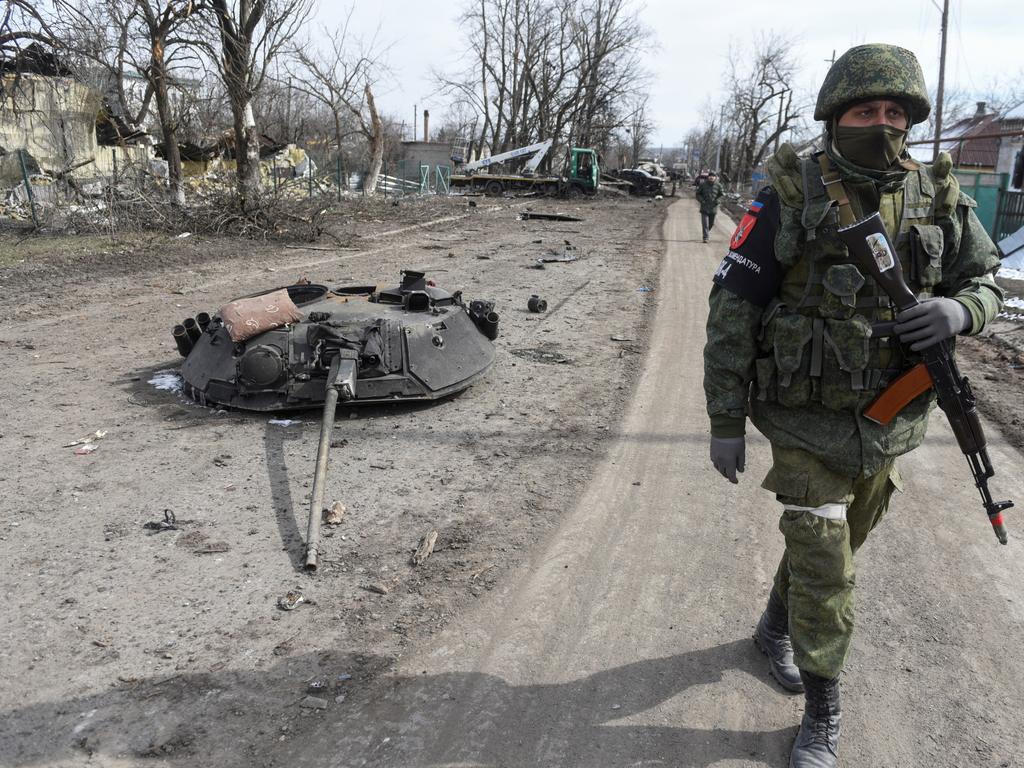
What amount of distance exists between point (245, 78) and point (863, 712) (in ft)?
61.5

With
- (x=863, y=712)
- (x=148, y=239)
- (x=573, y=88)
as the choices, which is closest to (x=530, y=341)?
(x=863, y=712)

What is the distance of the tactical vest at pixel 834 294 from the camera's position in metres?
2.27

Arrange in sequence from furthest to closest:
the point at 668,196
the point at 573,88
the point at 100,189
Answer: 1. the point at 573,88
2. the point at 668,196
3. the point at 100,189

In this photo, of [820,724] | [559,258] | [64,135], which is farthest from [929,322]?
[64,135]

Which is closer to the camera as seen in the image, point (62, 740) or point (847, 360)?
point (847, 360)

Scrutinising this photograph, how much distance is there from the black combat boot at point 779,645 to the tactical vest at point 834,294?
0.95 meters

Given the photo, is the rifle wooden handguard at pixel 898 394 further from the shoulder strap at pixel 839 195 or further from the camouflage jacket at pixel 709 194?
the camouflage jacket at pixel 709 194

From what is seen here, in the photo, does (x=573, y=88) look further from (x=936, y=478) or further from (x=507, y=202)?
(x=936, y=478)

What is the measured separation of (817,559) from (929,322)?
0.79m

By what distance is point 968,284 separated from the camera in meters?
2.41

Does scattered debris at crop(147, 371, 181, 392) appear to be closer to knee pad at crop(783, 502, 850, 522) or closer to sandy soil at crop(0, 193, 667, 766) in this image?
sandy soil at crop(0, 193, 667, 766)

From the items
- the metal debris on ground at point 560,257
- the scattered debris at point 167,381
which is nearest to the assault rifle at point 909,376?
the scattered debris at point 167,381

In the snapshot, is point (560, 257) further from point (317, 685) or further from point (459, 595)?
point (317, 685)

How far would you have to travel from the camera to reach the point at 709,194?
1848 centimetres
